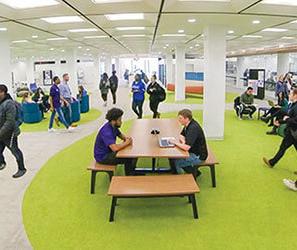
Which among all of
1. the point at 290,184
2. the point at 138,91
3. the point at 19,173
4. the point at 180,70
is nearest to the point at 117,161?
the point at 19,173

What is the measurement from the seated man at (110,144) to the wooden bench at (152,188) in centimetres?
60

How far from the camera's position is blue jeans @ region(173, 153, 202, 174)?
4.55 meters

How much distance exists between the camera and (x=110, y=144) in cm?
445

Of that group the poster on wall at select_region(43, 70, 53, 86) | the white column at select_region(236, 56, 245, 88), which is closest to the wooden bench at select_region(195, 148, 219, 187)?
the white column at select_region(236, 56, 245, 88)

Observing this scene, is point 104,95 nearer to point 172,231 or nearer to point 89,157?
point 89,157

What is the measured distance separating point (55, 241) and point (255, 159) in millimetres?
4104

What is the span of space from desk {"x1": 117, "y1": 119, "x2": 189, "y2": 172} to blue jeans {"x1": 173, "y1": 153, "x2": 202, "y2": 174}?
261 mm

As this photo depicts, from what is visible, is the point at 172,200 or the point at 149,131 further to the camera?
the point at 149,131

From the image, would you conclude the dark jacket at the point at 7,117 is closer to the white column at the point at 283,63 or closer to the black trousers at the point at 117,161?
the black trousers at the point at 117,161

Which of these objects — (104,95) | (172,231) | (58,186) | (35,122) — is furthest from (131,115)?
(172,231)

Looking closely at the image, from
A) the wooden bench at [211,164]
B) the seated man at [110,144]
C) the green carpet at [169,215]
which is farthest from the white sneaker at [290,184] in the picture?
the seated man at [110,144]

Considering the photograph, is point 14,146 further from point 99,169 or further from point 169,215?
point 169,215

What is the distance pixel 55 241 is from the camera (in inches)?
134

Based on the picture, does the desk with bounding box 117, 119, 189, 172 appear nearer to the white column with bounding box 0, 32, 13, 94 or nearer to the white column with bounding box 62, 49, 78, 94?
the white column with bounding box 0, 32, 13, 94
